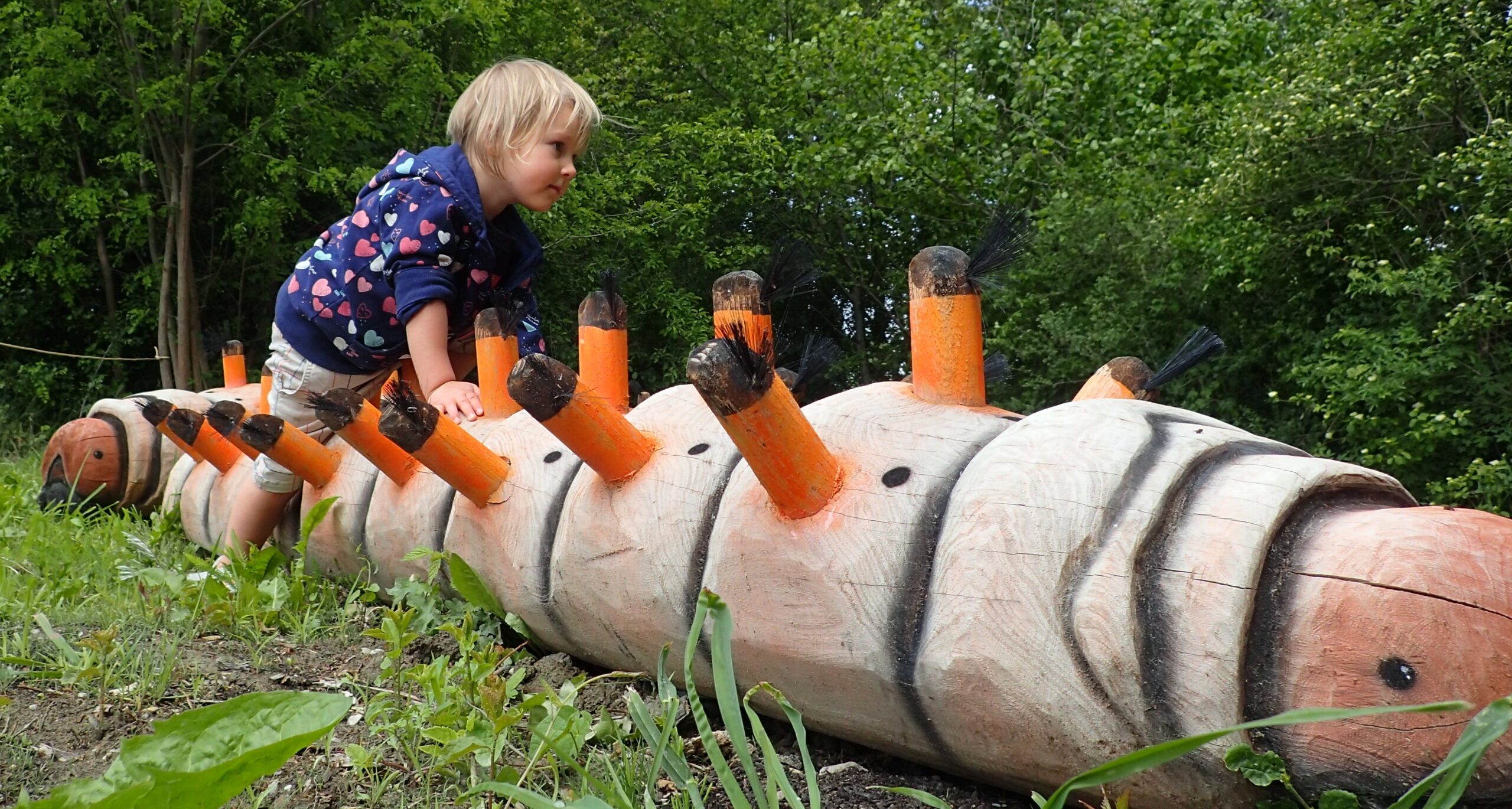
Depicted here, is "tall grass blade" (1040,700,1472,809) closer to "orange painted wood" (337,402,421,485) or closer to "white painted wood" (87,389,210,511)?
"orange painted wood" (337,402,421,485)

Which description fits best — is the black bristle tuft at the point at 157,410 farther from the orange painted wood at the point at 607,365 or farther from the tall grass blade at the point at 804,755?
the tall grass blade at the point at 804,755

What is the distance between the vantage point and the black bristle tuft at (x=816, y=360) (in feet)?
6.59

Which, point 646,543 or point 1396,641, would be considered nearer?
point 1396,641

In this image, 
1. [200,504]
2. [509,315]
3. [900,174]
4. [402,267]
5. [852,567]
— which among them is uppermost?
[900,174]

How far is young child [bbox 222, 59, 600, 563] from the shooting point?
115 inches

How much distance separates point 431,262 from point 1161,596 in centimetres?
215

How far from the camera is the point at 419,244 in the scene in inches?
115

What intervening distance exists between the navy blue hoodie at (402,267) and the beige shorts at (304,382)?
0.09 ft

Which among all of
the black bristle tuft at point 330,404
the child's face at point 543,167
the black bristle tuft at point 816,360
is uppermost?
the child's face at point 543,167

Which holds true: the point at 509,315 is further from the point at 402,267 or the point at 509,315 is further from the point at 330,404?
the point at 330,404

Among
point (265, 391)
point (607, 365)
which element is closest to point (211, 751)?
point (607, 365)

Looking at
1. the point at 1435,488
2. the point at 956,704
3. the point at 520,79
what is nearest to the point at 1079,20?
the point at 1435,488

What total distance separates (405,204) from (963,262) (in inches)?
70.7

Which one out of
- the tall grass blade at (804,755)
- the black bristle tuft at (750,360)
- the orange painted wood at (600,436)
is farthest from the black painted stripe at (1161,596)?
the orange painted wood at (600,436)
